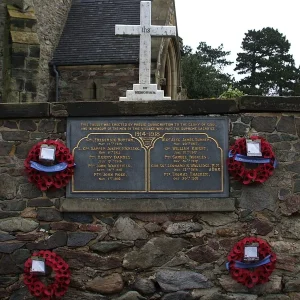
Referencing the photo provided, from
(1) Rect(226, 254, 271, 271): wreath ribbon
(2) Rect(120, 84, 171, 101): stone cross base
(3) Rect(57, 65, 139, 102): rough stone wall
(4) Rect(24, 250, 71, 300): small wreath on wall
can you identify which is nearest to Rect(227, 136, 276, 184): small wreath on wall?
(1) Rect(226, 254, 271, 271): wreath ribbon

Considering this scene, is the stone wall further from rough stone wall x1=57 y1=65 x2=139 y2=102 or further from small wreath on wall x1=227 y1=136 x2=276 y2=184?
rough stone wall x1=57 y1=65 x2=139 y2=102

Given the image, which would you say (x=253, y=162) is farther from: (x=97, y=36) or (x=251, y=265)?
(x=97, y=36)

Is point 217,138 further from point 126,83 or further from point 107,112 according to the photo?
point 126,83

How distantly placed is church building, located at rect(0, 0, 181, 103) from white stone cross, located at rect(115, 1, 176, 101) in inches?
308

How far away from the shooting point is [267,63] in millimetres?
56094

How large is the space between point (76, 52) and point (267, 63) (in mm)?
40767

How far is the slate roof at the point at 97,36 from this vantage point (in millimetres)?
17672

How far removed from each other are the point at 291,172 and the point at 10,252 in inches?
148

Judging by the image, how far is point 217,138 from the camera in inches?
280

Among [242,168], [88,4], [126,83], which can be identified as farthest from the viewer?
[88,4]

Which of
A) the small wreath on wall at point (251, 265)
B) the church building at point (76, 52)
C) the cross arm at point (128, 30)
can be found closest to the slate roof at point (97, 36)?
the church building at point (76, 52)

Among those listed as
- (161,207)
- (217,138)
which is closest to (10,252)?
(161,207)

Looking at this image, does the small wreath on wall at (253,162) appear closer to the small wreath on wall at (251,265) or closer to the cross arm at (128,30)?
the small wreath on wall at (251,265)

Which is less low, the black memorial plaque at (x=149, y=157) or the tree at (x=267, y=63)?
the tree at (x=267, y=63)
